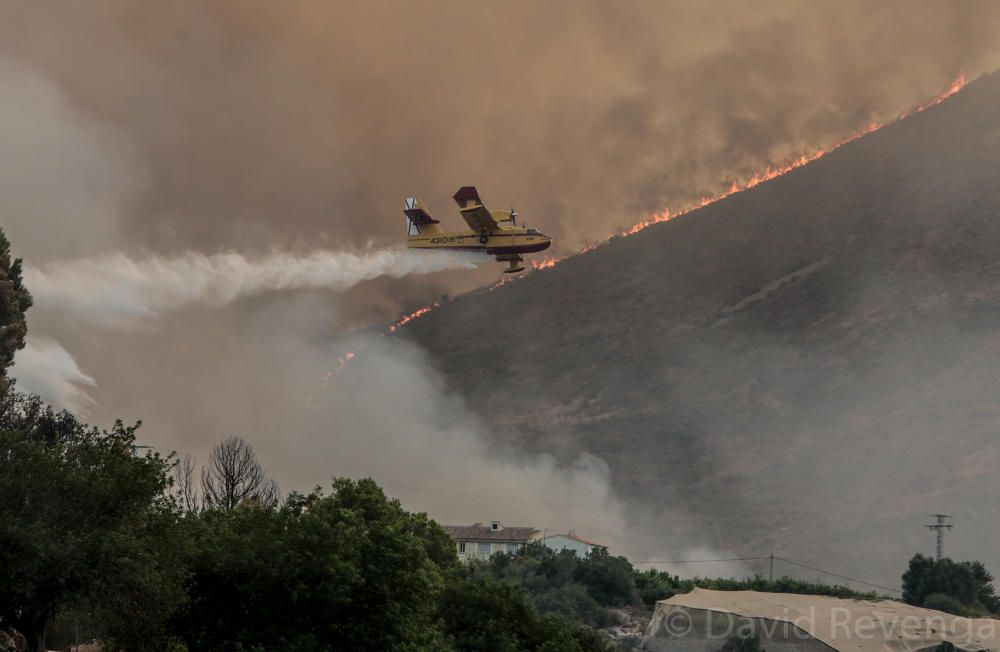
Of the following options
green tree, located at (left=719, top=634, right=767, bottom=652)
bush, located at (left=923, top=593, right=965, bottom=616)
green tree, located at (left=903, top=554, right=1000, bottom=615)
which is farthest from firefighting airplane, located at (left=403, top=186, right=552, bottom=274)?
green tree, located at (left=903, top=554, right=1000, bottom=615)

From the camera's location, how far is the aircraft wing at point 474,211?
260 feet

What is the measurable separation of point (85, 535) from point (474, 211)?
5310 centimetres

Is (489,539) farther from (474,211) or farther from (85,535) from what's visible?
(85,535)

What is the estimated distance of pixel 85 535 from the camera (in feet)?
93.9

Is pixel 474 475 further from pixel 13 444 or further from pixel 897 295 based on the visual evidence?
pixel 13 444

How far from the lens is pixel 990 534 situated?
128500 millimetres

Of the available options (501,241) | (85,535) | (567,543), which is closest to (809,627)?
(85,535)

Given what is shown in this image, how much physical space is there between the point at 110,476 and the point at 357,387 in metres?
161

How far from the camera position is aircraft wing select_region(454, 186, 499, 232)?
79.3m

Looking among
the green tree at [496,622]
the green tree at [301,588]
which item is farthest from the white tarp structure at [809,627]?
the green tree at [301,588]

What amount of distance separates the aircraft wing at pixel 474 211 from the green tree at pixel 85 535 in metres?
49.6

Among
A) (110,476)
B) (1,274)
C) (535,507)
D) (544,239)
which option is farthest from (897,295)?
(110,476)

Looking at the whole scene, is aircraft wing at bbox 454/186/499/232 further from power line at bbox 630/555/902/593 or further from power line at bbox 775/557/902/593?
power line at bbox 775/557/902/593

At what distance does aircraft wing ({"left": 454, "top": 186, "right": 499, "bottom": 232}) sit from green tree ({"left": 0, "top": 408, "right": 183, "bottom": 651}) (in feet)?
163
